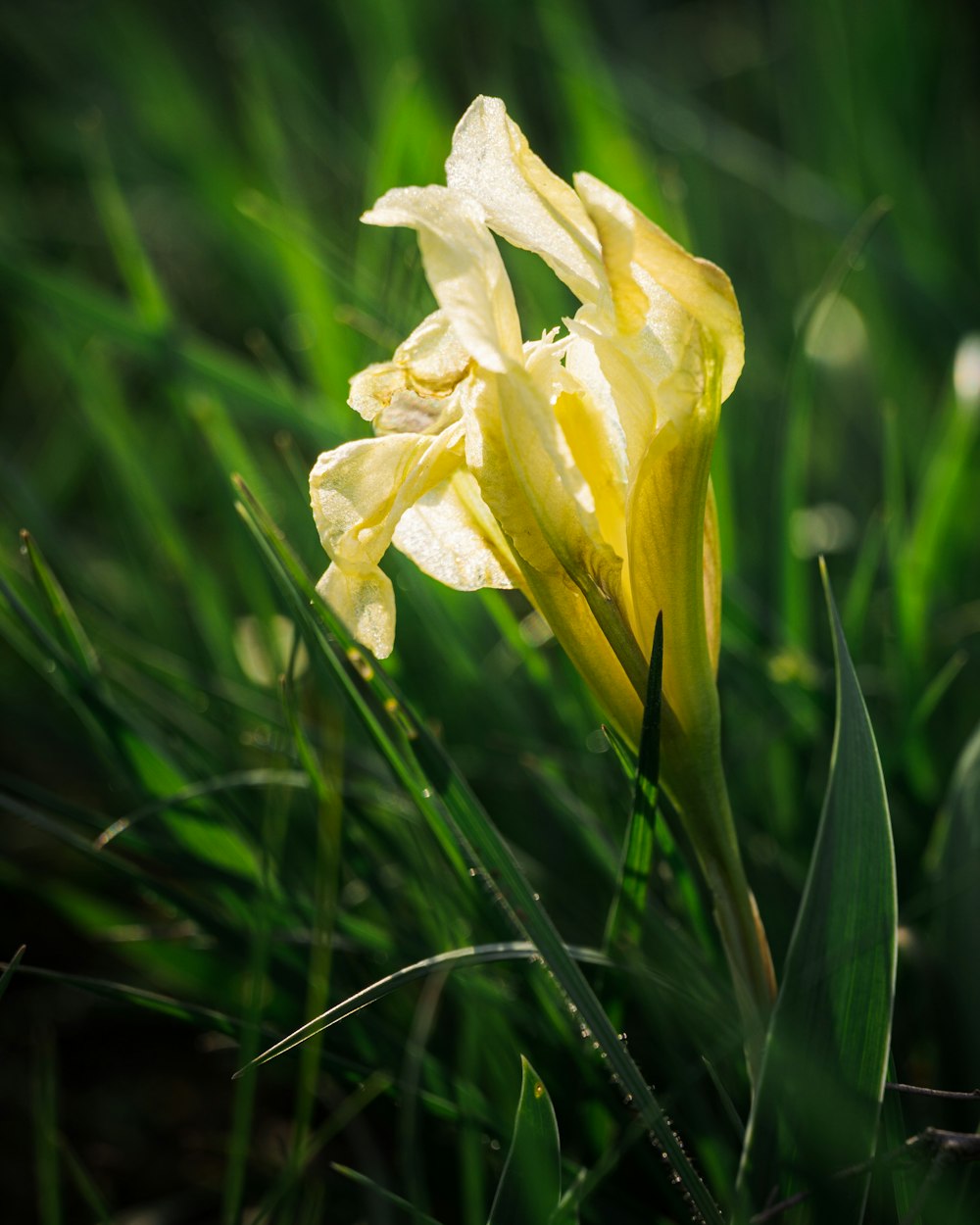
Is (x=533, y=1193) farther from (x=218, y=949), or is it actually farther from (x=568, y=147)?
(x=568, y=147)

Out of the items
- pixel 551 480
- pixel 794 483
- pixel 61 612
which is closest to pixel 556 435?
pixel 551 480

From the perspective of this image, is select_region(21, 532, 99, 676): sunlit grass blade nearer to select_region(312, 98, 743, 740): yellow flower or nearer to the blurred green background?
the blurred green background

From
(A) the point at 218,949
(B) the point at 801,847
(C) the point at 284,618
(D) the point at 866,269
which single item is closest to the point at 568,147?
(D) the point at 866,269

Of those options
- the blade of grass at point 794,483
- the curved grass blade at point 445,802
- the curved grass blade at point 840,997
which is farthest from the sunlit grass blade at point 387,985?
the blade of grass at point 794,483

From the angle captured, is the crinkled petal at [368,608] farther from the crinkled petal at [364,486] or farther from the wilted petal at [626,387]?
the wilted petal at [626,387]

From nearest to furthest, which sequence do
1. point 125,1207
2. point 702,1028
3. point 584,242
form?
1. point 584,242
2. point 702,1028
3. point 125,1207

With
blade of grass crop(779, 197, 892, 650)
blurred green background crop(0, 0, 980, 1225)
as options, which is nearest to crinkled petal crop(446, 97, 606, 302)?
blurred green background crop(0, 0, 980, 1225)
